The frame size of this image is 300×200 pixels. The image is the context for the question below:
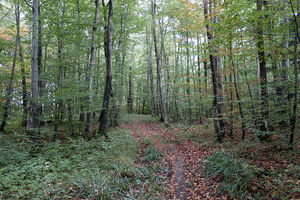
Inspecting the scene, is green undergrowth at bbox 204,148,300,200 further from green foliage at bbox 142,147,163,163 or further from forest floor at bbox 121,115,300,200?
green foliage at bbox 142,147,163,163

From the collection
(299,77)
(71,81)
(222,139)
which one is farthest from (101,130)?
(299,77)

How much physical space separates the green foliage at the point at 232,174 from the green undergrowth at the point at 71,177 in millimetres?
1864

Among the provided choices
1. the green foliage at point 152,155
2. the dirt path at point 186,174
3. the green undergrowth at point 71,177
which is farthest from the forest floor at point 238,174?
the green undergrowth at point 71,177

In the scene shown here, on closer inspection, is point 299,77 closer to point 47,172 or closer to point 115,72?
point 47,172

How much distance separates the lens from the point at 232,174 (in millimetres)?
4457

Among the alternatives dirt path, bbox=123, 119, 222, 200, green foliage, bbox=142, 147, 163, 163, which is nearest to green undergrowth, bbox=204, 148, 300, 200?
dirt path, bbox=123, 119, 222, 200

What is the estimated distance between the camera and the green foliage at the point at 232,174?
156 inches

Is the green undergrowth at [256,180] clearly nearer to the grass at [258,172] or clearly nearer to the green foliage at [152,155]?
the grass at [258,172]

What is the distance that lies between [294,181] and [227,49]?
5861 mm

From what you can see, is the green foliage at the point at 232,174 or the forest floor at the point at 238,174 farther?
the green foliage at the point at 232,174

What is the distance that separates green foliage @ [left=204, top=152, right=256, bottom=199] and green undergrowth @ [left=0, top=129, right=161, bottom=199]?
6.12 feet

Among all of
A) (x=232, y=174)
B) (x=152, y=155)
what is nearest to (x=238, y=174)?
(x=232, y=174)

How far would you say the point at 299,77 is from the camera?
4457mm

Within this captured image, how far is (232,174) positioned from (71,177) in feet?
15.3
